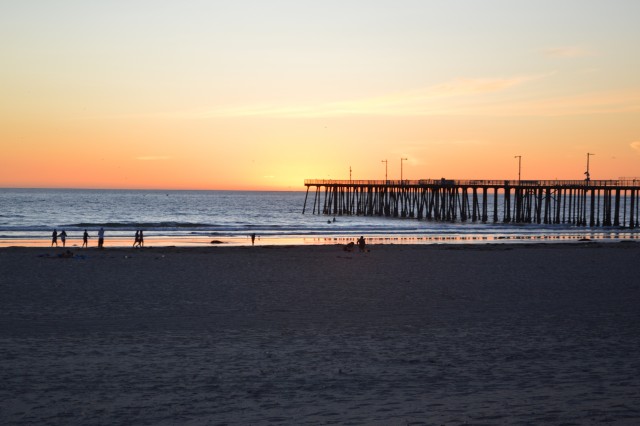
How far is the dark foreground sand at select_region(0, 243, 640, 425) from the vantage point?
7023 mm

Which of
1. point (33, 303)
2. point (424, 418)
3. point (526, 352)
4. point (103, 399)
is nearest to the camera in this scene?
point (424, 418)

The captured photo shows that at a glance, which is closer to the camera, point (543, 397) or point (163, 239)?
point (543, 397)

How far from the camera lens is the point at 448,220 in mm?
60938

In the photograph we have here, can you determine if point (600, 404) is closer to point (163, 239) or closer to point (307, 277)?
point (307, 277)

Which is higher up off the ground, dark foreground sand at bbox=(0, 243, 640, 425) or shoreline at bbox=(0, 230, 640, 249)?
dark foreground sand at bbox=(0, 243, 640, 425)

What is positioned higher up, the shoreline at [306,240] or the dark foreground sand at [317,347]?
the dark foreground sand at [317,347]

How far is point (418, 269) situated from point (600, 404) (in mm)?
13581

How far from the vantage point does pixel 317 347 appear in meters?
9.86

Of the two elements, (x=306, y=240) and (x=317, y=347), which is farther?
(x=306, y=240)

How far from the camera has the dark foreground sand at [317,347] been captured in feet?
23.0

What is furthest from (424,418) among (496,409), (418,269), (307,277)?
(418,269)

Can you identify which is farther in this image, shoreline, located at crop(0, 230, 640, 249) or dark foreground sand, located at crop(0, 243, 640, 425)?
shoreline, located at crop(0, 230, 640, 249)

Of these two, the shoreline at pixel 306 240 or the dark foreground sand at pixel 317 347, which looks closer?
the dark foreground sand at pixel 317 347

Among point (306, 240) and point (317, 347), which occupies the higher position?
point (317, 347)
